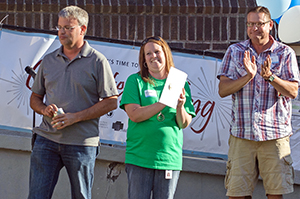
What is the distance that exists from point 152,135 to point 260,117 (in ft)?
3.24

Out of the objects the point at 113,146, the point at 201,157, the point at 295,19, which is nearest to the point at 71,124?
the point at 113,146

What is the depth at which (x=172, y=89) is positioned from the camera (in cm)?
296

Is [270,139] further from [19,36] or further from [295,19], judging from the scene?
[19,36]

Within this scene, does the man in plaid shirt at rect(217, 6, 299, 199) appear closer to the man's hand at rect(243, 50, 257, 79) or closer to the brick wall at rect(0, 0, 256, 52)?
the man's hand at rect(243, 50, 257, 79)

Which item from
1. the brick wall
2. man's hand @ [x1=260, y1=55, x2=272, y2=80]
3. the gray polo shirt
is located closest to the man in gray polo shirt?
the gray polo shirt

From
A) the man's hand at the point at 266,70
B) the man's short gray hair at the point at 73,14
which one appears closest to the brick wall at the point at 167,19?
the man's short gray hair at the point at 73,14

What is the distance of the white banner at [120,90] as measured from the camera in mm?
4473

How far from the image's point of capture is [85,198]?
3.29m

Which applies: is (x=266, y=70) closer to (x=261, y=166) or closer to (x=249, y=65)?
(x=249, y=65)

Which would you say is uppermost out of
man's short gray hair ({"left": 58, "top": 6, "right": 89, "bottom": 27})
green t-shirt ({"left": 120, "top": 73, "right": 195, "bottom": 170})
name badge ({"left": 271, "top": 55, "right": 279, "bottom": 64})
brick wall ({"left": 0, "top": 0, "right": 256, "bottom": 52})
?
brick wall ({"left": 0, "top": 0, "right": 256, "bottom": 52})

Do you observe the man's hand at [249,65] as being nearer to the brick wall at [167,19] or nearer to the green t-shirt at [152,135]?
the green t-shirt at [152,135]

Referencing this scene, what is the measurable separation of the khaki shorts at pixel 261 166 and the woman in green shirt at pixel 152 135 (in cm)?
63

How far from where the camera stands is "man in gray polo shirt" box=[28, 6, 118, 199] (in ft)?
10.7

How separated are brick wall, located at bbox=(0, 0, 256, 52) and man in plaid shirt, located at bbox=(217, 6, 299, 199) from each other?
144cm
